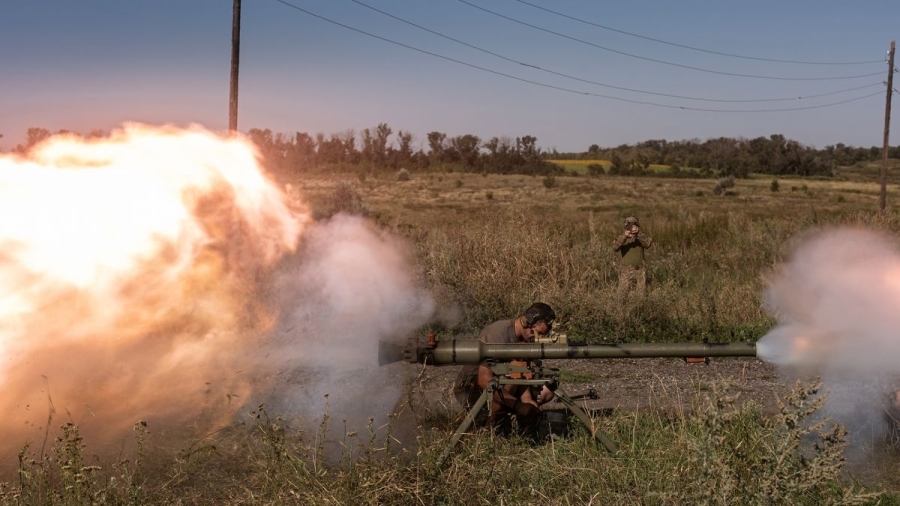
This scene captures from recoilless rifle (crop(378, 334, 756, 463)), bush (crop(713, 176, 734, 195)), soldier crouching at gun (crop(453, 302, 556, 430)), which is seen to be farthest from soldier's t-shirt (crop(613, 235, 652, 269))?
bush (crop(713, 176, 734, 195))

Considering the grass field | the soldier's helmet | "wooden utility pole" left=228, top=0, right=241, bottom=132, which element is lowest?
the grass field

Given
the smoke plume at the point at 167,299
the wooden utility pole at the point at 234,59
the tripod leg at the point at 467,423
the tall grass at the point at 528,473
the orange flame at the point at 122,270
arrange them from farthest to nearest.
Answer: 1. the wooden utility pole at the point at 234,59
2. the orange flame at the point at 122,270
3. the smoke plume at the point at 167,299
4. the tripod leg at the point at 467,423
5. the tall grass at the point at 528,473

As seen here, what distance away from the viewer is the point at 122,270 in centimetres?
892

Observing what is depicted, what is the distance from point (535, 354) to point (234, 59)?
1201 cm

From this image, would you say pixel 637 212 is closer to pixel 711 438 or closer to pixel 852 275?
pixel 852 275

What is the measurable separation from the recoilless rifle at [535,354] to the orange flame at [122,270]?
104 inches

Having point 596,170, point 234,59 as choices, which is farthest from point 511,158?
point 234,59

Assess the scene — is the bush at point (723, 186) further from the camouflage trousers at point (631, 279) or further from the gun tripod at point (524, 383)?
the gun tripod at point (524, 383)

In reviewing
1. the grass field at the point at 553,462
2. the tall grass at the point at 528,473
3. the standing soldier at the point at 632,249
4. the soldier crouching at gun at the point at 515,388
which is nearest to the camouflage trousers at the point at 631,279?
the standing soldier at the point at 632,249

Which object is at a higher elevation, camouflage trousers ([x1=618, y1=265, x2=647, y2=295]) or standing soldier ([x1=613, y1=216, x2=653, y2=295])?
standing soldier ([x1=613, y1=216, x2=653, y2=295])

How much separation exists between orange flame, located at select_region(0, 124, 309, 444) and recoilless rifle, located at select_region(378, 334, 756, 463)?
2637mm

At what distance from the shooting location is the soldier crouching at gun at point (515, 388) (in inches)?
249

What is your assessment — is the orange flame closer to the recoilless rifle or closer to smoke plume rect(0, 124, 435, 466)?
smoke plume rect(0, 124, 435, 466)

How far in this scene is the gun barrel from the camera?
5848 millimetres
